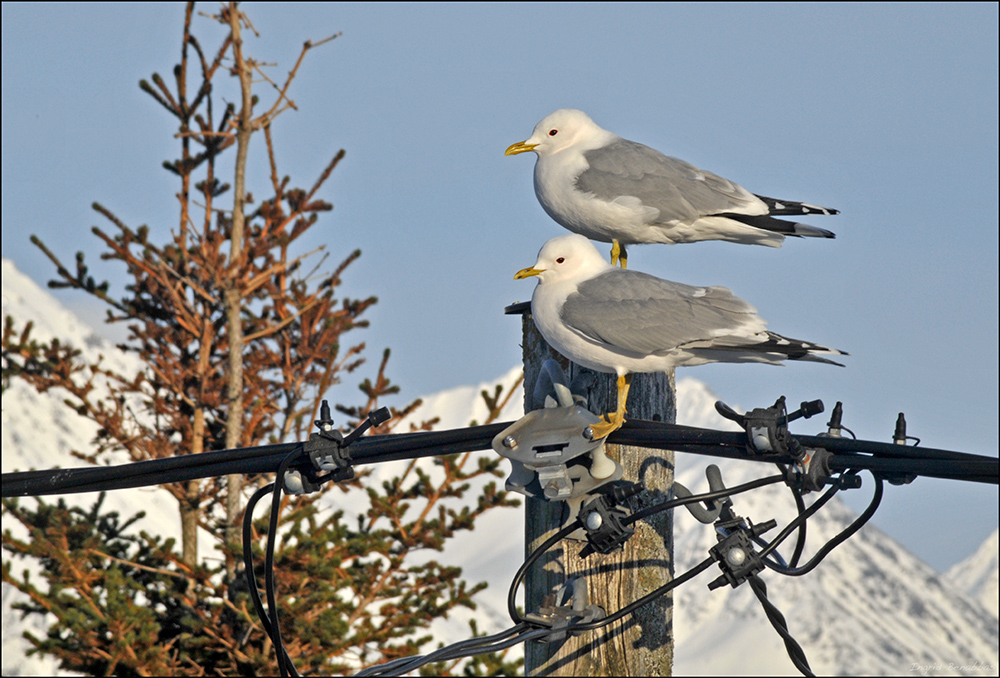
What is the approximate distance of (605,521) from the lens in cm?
355

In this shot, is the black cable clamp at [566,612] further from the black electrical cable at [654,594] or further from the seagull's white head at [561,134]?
the seagull's white head at [561,134]

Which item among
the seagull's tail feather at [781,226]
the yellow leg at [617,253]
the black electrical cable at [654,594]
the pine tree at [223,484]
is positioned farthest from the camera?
the pine tree at [223,484]

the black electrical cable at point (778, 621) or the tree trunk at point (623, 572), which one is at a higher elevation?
the tree trunk at point (623, 572)

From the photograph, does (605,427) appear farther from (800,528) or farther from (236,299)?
(236,299)

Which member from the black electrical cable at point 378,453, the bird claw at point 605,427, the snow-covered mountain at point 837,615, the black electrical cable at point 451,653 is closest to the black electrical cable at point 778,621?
the black electrical cable at point 378,453

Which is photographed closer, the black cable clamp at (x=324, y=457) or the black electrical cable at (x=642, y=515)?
the black electrical cable at (x=642, y=515)

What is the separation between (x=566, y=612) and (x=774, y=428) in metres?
1.16

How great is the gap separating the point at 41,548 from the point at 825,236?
318 inches

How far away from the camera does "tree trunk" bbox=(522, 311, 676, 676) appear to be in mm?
4031

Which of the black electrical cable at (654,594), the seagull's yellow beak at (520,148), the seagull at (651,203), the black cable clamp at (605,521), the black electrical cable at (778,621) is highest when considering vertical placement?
the seagull's yellow beak at (520,148)

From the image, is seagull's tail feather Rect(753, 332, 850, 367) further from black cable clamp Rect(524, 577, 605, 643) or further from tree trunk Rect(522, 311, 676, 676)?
black cable clamp Rect(524, 577, 605, 643)

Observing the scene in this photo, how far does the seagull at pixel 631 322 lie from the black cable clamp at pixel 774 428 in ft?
1.09

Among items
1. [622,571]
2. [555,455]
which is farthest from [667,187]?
[622,571]

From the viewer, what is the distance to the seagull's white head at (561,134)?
16.7ft
